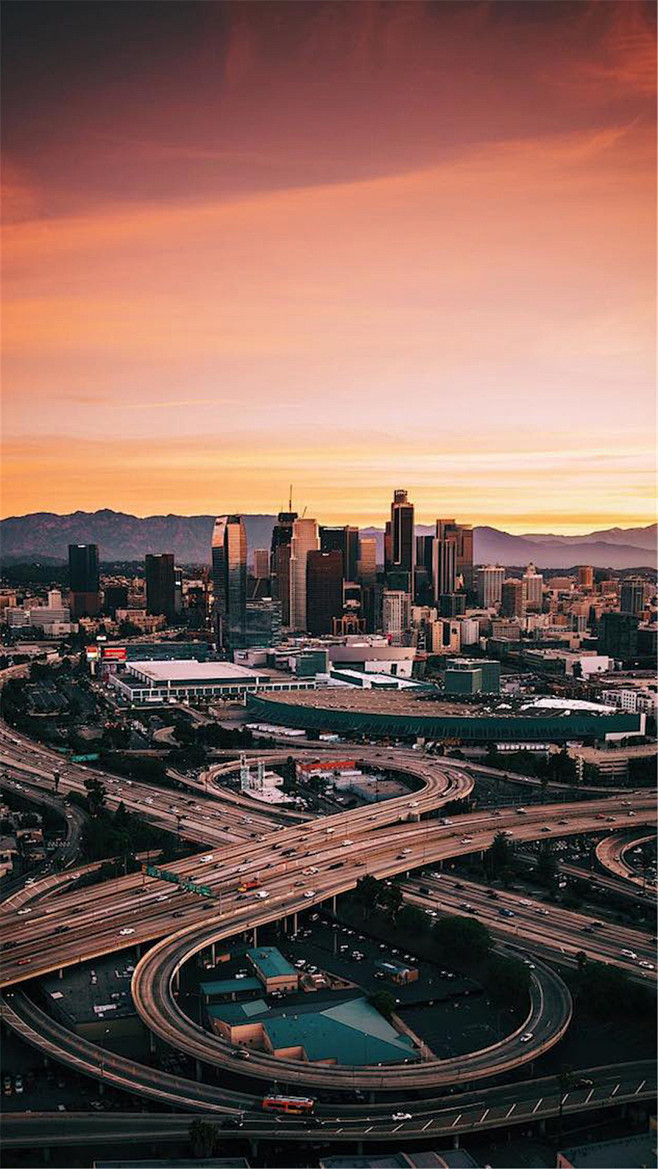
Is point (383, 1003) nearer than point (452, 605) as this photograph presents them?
Yes

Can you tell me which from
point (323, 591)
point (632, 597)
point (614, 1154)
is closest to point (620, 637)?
point (632, 597)

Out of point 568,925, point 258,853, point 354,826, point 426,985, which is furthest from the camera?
point 354,826

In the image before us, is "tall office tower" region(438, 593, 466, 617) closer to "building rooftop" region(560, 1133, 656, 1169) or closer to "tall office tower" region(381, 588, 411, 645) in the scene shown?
"tall office tower" region(381, 588, 411, 645)

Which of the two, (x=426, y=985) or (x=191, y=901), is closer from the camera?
(x=426, y=985)

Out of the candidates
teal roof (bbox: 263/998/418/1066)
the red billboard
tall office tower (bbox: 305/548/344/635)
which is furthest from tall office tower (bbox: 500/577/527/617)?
teal roof (bbox: 263/998/418/1066)

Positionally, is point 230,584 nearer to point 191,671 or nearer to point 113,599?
point 191,671

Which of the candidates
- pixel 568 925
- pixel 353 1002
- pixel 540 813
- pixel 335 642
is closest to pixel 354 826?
pixel 540 813

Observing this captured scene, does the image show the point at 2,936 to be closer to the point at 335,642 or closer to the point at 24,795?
the point at 24,795

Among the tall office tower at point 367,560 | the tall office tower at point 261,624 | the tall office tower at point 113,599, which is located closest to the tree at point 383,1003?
the tall office tower at point 261,624
